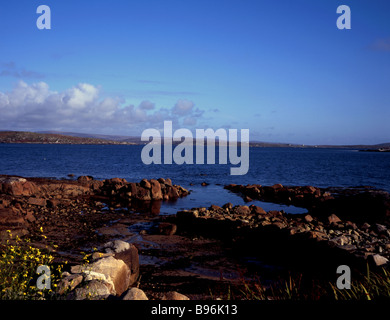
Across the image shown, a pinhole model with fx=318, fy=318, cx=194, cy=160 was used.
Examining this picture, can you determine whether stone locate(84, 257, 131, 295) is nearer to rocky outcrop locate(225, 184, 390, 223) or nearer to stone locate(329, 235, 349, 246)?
stone locate(329, 235, 349, 246)

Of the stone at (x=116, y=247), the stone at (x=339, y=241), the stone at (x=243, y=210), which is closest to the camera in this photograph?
the stone at (x=116, y=247)

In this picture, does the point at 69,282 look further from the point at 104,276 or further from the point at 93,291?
the point at 104,276

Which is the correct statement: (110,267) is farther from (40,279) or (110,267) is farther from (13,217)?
(13,217)

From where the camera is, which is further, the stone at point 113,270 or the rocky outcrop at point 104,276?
the stone at point 113,270

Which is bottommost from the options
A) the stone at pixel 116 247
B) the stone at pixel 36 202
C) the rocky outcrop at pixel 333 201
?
the rocky outcrop at pixel 333 201

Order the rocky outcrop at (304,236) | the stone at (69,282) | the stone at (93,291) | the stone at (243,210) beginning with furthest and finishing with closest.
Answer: the stone at (243,210) → the rocky outcrop at (304,236) → the stone at (69,282) → the stone at (93,291)

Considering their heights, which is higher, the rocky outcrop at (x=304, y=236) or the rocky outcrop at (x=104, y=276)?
the rocky outcrop at (x=104, y=276)

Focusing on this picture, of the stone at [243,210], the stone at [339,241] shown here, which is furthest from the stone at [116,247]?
the stone at [243,210]

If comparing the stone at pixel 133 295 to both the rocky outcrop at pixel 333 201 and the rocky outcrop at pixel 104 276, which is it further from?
the rocky outcrop at pixel 333 201

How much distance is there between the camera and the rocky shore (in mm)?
8945

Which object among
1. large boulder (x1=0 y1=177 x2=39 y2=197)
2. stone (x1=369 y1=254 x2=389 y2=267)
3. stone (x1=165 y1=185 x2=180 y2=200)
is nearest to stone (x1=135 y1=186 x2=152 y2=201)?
stone (x1=165 y1=185 x2=180 y2=200)

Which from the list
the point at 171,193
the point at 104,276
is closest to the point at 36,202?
the point at 171,193

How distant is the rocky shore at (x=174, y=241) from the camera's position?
8.95 m

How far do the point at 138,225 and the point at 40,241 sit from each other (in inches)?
236
